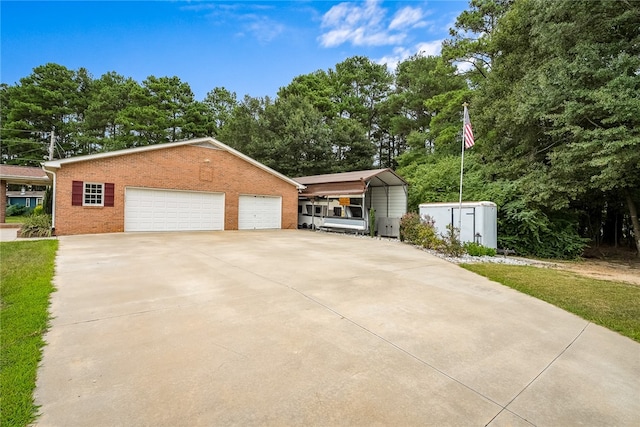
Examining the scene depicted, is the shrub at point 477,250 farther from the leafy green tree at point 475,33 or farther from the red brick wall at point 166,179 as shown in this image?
the leafy green tree at point 475,33

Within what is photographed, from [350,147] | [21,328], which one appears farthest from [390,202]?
[21,328]

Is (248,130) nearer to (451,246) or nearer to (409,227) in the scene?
(409,227)

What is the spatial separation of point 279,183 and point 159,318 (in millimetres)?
14629

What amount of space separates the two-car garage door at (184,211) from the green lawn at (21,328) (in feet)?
22.2

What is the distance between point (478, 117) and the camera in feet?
50.2

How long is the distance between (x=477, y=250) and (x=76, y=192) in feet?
51.1

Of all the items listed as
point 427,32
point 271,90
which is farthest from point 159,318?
point 271,90

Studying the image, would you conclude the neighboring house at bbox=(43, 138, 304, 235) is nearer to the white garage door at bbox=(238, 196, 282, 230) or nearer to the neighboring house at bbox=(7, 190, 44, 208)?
the white garage door at bbox=(238, 196, 282, 230)

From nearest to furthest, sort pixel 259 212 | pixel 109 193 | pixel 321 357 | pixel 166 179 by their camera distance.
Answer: pixel 321 357 → pixel 109 193 → pixel 166 179 → pixel 259 212

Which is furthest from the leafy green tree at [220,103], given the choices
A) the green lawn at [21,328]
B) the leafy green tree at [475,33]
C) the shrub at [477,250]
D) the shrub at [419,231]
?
the shrub at [477,250]

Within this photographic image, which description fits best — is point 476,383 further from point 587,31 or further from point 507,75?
point 507,75

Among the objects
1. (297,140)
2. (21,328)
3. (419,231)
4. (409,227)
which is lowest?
(21,328)

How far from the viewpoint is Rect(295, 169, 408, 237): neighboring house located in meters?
15.9

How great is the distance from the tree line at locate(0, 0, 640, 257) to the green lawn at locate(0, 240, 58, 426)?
13.5 metres
